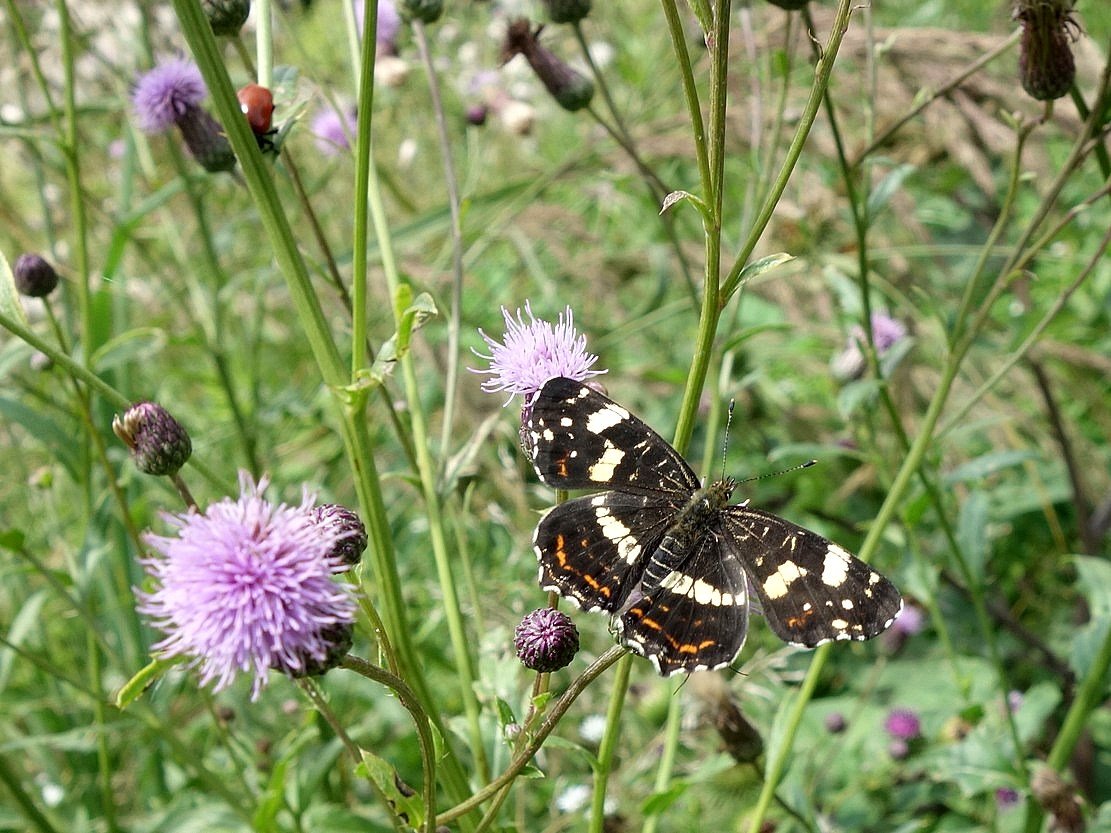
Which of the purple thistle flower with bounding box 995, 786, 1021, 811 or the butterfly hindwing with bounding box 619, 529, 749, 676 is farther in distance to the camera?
the purple thistle flower with bounding box 995, 786, 1021, 811

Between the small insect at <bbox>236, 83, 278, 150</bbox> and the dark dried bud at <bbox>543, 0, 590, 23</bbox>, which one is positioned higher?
the dark dried bud at <bbox>543, 0, 590, 23</bbox>

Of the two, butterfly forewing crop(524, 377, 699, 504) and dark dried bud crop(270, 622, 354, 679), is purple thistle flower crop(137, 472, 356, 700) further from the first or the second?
butterfly forewing crop(524, 377, 699, 504)

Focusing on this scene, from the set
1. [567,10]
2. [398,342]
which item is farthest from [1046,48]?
[398,342]

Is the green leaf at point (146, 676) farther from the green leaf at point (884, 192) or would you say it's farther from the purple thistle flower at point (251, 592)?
the green leaf at point (884, 192)

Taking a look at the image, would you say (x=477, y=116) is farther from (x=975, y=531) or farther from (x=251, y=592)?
(x=251, y=592)

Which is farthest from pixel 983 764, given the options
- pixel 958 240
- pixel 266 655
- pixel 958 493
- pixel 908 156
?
pixel 958 240

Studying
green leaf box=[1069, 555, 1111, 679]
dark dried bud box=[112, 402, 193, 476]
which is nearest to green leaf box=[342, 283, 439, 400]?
dark dried bud box=[112, 402, 193, 476]
